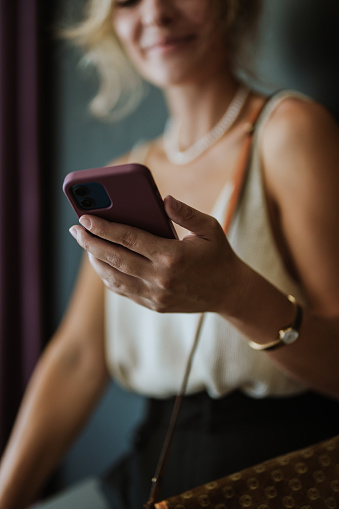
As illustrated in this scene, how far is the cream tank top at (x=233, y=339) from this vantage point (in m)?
0.75

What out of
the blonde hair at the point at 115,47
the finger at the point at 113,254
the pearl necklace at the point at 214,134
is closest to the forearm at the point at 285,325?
the finger at the point at 113,254

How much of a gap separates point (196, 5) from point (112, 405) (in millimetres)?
879

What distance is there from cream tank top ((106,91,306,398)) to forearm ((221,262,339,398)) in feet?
A: 0.40

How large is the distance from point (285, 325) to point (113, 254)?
0.69ft

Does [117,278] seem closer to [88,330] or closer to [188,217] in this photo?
[188,217]

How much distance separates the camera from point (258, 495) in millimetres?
550

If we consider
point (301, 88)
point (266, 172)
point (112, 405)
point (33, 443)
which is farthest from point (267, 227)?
point (112, 405)

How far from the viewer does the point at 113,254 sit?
0.50 m

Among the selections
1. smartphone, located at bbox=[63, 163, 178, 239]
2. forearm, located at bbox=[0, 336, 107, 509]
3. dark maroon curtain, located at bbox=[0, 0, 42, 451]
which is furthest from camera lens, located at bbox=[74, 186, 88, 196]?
dark maroon curtain, located at bbox=[0, 0, 42, 451]

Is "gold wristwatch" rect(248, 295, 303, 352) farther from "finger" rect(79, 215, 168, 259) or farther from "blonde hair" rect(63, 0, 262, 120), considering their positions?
"blonde hair" rect(63, 0, 262, 120)

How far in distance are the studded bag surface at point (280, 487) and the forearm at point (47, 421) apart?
15.6 inches

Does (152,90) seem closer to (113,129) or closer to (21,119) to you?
(113,129)

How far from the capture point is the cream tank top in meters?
0.75

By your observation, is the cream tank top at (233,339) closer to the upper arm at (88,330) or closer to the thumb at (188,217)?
the upper arm at (88,330)
